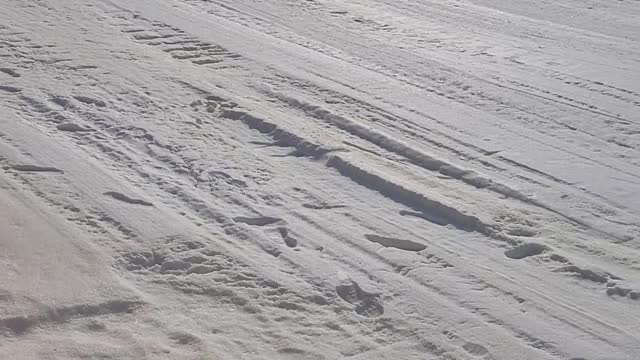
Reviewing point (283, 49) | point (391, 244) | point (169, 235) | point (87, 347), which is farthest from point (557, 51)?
point (87, 347)

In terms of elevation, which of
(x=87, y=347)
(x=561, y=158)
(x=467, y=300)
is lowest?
(x=87, y=347)

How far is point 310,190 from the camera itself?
211 inches

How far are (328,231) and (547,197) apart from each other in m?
1.34

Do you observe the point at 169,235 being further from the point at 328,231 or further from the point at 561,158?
the point at 561,158

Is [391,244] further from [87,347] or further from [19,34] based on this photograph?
[19,34]

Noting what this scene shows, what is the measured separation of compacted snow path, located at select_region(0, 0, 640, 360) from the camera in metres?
4.03

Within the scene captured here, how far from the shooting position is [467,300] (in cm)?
429

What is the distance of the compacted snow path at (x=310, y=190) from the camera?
4.03 meters

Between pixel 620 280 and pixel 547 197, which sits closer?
pixel 620 280

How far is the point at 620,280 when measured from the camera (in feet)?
14.7

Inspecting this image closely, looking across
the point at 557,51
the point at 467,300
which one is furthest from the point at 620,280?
the point at 557,51

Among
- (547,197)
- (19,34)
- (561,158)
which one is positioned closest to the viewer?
(547,197)

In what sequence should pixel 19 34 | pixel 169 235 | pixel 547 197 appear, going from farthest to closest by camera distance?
1. pixel 19 34
2. pixel 547 197
3. pixel 169 235

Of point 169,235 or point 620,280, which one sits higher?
point 620,280
